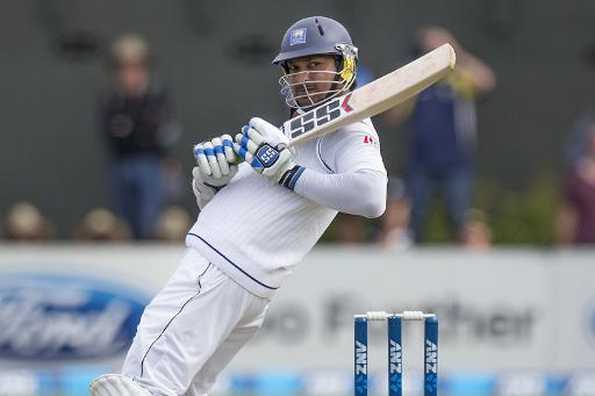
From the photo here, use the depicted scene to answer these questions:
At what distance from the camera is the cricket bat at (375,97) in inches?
202

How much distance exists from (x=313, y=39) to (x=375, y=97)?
0.92 feet

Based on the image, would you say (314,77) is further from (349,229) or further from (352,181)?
(349,229)

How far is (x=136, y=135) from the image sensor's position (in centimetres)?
998

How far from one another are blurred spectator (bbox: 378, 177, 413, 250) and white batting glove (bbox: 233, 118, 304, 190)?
5.26m

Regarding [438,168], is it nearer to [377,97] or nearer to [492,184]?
[492,184]

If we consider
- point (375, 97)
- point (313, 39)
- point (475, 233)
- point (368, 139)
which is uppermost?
point (313, 39)

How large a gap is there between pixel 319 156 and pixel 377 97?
Result: 27 centimetres

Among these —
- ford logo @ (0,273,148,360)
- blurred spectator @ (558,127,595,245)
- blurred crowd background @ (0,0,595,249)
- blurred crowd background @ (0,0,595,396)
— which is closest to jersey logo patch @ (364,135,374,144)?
blurred crowd background @ (0,0,595,396)

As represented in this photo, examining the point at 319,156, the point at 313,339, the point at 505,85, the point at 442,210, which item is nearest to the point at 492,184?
the point at 505,85

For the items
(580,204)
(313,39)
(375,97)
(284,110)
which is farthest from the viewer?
(284,110)

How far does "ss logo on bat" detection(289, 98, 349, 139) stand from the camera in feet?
17.0

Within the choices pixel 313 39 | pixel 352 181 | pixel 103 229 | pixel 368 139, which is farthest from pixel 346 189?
pixel 103 229

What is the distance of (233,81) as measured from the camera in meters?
11.8

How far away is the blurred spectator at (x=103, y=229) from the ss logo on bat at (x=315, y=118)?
4.92 metres
